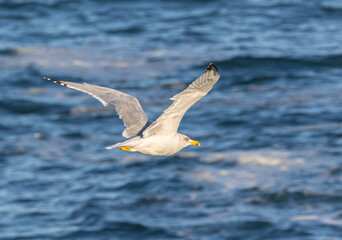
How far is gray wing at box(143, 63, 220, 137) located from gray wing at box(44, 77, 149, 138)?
0.65 meters

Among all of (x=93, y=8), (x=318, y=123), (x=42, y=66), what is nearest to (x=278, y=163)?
(x=318, y=123)

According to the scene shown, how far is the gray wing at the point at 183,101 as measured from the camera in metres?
7.87

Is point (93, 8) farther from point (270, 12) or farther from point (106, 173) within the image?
point (106, 173)

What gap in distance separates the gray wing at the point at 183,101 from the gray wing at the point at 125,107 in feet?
2.14

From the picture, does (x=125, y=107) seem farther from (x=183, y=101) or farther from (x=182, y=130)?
(x=182, y=130)

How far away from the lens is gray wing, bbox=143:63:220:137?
25.8 ft

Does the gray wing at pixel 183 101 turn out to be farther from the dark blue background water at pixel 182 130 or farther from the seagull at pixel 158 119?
the dark blue background water at pixel 182 130

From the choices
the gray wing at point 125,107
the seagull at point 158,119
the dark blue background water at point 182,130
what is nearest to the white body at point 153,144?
the seagull at point 158,119

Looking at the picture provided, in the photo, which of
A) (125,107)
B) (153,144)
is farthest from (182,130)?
(153,144)

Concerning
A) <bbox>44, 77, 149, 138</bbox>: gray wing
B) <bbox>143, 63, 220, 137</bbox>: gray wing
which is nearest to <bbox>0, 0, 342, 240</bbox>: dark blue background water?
<bbox>44, 77, 149, 138</bbox>: gray wing

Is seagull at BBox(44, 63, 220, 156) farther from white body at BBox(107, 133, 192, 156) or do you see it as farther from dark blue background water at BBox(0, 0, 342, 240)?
dark blue background water at BBox(0, 0, 342, 240)

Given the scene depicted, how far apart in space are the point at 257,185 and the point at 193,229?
2563 millimetres

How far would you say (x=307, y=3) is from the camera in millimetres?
34188

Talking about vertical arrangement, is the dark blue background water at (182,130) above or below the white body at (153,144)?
below
